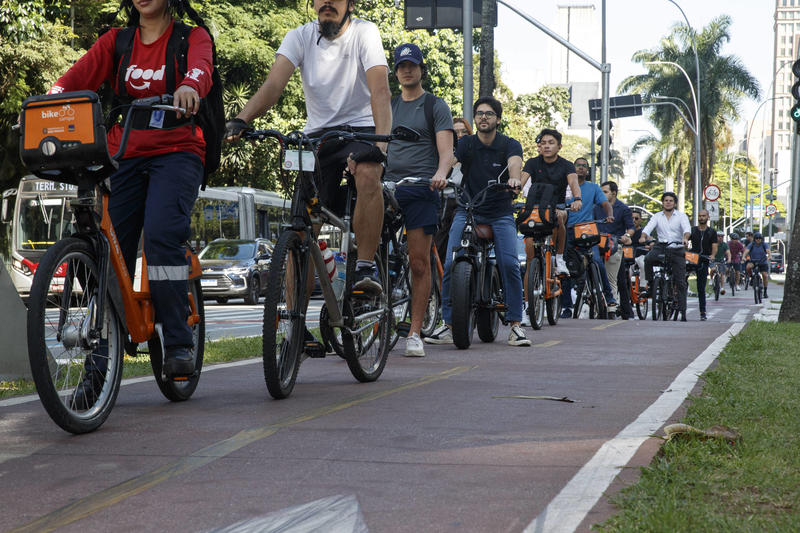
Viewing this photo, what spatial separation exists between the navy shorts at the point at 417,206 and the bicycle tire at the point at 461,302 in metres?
0.92

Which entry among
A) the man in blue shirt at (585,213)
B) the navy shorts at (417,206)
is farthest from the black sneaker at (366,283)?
the man in blue shirt at (585,213)

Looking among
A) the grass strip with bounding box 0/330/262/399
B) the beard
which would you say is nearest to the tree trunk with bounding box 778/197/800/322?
the grass strip with bounding box 0/330/262/399

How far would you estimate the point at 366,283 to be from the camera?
5992 mm

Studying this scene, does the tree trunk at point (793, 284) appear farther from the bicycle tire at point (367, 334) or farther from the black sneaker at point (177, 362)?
the black sneaker at point (177, 362)

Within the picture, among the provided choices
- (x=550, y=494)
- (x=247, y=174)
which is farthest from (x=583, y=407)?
(x=247, y=174)

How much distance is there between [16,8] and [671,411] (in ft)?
62.3

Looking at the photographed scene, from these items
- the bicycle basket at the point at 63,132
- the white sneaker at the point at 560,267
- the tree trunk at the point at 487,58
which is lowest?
the white sneaker at the point at 560,267

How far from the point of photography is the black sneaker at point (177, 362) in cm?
492

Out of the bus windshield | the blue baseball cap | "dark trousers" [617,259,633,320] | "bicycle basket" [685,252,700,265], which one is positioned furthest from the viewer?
the bus windshield

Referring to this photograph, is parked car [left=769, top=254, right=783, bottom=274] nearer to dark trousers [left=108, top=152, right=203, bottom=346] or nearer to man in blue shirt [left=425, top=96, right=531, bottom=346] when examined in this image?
man in blue shirt [left=425, top=96, right=531, bottom=346]

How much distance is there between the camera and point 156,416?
484 cm

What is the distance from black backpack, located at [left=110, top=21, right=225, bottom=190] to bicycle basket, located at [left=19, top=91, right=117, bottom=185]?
610mm

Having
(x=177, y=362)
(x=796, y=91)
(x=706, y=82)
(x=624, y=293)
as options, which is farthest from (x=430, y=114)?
(x=706, y=82)

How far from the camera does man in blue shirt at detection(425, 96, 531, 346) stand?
9.17 m
